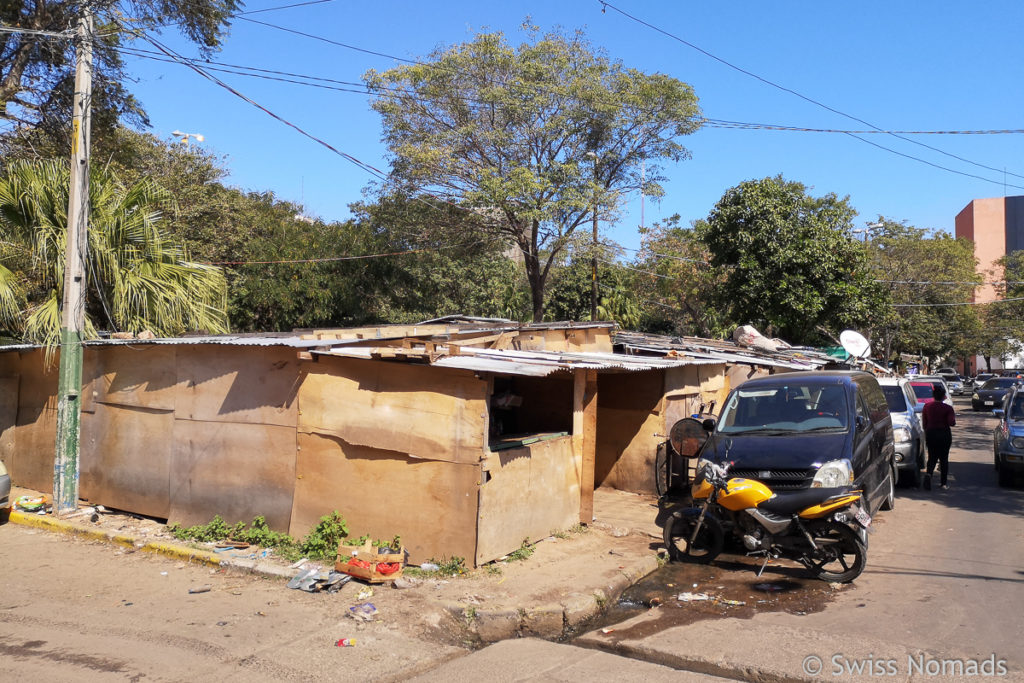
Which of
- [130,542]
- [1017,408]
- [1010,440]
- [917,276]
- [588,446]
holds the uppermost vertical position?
[917,276]

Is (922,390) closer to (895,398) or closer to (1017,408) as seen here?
(1017,408)

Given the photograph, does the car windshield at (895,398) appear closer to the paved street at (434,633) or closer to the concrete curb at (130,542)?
the paved street at (434,633)

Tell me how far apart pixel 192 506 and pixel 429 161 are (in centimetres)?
1370

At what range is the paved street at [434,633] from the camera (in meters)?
5.20

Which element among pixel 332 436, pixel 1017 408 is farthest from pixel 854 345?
pixel 332 436

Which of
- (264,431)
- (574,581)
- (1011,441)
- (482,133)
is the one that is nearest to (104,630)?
(264,431)

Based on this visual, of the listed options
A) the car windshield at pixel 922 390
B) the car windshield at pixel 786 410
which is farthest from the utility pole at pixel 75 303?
the car windshield at pixel 922 390

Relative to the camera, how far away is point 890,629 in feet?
19.0

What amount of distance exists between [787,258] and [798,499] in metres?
15.2

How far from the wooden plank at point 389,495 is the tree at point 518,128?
43.0 ft

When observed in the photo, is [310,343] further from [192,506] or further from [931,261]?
[931,261]

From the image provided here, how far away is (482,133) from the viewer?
21.0m

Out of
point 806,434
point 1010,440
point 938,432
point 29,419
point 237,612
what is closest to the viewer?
point 237,612

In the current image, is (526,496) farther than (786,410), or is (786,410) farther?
(786,410)
